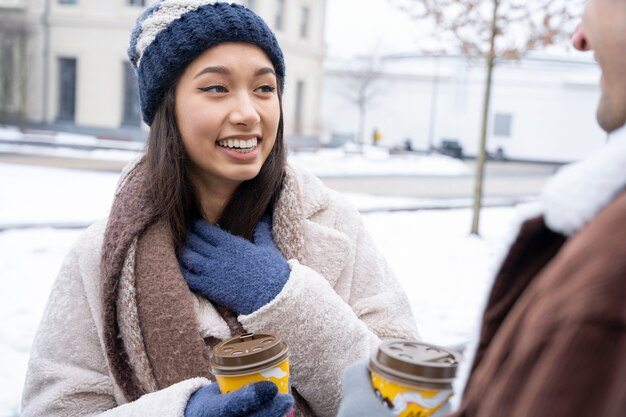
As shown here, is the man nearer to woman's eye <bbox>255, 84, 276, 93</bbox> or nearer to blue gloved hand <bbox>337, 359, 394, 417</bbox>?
blue gloved hand <bbox>337, 359, 394, 417</bbox>

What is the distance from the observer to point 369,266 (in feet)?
7.09

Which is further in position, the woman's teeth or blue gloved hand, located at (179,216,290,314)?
the woman's teeth

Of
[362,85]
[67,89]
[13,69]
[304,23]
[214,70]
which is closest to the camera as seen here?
[214,70]

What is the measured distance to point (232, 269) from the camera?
1.76m

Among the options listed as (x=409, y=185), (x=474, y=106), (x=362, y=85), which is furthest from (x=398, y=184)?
(x=474, y=106)

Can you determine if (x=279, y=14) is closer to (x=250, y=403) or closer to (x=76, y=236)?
(x=76, y=236)

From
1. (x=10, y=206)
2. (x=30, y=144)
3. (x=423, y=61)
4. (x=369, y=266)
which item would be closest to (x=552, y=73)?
(x=423, y=61)

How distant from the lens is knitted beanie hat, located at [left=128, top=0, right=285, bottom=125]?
182 cm

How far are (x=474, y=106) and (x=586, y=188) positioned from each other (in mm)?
35641

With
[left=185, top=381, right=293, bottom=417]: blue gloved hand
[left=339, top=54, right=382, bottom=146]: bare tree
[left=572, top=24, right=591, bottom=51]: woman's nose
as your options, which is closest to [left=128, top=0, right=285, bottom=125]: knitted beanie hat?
[left=185, top=381, right=293, bottom=417]: blue gloved hand

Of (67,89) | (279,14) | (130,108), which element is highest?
(279,14)

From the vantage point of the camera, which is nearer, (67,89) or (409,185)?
(409,185)

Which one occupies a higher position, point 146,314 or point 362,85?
point 362,85

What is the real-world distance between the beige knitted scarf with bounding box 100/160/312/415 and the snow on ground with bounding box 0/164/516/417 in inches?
35.3
